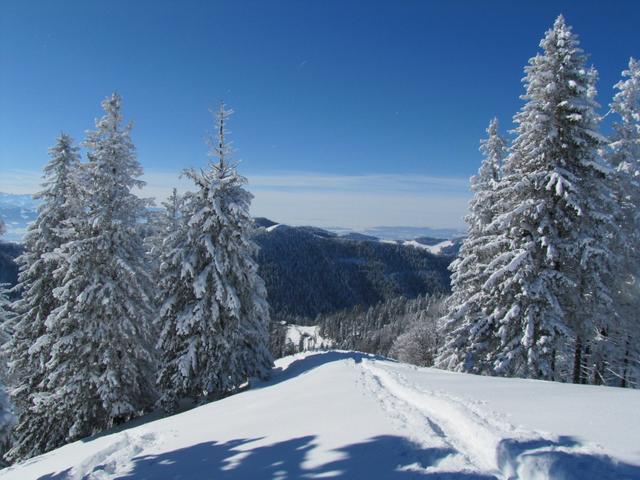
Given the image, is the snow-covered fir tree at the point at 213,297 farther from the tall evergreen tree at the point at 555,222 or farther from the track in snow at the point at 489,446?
the tall evergreen tree at the point at 555,222

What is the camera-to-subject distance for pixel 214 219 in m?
16.0

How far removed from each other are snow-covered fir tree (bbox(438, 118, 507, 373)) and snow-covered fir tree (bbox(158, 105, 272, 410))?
879cm

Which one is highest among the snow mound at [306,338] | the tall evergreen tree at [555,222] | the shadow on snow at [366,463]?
the tall evergreen tree at [555,222]

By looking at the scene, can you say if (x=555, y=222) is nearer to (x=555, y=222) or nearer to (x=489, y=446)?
(x=555, y=222)

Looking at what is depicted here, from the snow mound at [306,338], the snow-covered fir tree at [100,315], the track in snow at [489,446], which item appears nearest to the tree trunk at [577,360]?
the track in snow at [489,446]

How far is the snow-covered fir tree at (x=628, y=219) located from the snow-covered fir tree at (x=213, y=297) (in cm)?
1410

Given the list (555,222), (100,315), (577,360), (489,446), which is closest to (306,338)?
(100,315)

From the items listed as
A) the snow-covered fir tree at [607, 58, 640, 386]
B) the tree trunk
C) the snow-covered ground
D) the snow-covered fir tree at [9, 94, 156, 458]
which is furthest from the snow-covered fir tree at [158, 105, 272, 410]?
the snow-covered fir tree at [607, 58, 640, 386]

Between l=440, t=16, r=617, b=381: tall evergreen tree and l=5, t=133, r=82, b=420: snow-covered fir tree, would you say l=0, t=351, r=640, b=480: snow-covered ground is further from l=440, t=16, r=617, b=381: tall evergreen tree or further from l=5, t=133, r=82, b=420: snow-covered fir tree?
l=5, t=133, r=82, b=420: snow-covered fir tree

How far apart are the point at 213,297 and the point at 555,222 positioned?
41.1 feet

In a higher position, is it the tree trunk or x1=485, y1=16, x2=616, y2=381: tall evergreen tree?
x1=485, y1=16, x2=616, y2=381: tall evergreen tree

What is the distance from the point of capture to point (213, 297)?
→ 15.4 meters

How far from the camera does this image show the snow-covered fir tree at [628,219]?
15.6 m

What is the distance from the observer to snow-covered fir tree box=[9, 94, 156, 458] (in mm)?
14828
